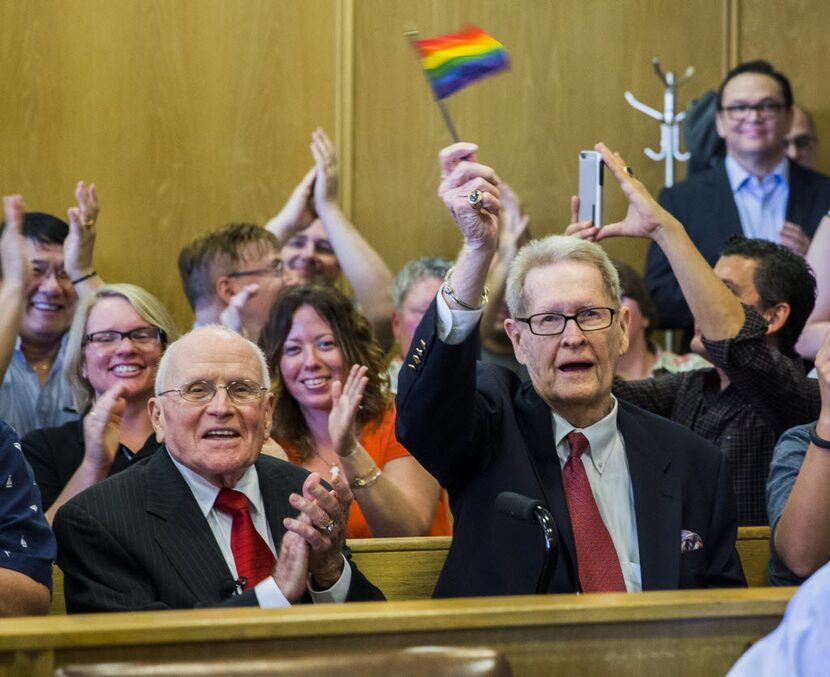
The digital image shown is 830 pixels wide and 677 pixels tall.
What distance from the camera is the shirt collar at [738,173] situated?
484 centimetres

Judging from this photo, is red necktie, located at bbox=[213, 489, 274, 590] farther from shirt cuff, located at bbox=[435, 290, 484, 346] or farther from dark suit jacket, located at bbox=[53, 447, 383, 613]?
shirt cuff, located at bbox=[435, 290, 484, 346]

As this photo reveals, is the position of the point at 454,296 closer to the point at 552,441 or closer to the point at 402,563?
the point at 552,441

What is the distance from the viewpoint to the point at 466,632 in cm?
174

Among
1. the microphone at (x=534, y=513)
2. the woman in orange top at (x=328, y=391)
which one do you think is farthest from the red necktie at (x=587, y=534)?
the woman in orange top at (x=328, y=391)

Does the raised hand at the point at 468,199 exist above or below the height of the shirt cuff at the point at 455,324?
above

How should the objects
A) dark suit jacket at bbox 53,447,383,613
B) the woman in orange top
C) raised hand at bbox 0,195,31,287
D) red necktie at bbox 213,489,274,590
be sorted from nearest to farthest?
1. dark suit jacket at bbox 53,447,383,613
2. red necktie at bbox 213,489,274,590
3. the woman in orange top
4. raised hand at bbox 0,195,31,287

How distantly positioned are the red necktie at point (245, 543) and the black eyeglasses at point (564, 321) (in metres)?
0.65

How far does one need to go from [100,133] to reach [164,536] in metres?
2.81

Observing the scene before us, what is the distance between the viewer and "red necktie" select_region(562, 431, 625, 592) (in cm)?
236

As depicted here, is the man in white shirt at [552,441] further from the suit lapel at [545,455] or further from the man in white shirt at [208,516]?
the man in white shirt at [208,516]

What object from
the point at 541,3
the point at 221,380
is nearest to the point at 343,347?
the point at 221,380

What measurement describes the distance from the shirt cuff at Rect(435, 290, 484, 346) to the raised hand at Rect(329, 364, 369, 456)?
725mm

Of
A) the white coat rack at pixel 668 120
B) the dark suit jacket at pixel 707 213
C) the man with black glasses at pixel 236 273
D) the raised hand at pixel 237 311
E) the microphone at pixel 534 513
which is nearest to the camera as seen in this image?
the microphone at pixel 534 513

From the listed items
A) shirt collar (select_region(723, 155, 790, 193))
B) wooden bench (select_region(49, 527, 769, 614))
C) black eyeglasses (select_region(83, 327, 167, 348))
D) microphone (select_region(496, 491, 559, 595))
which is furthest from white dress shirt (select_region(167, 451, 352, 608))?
shirt collar (select_region(723, 155, 790, 193))
